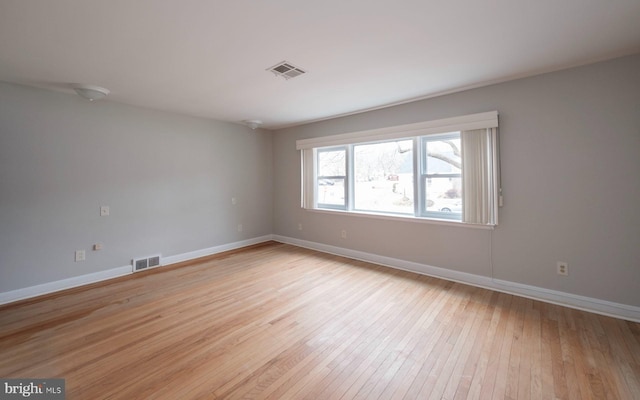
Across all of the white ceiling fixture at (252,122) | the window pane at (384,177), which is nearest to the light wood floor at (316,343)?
the window pane at (384,177)

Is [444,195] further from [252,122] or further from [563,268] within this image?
[252,122]

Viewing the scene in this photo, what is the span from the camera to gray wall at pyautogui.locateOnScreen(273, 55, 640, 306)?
2.33 m

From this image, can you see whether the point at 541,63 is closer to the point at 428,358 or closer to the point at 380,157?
the point at 380,157

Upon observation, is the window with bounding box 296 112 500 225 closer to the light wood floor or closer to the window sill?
the window sill

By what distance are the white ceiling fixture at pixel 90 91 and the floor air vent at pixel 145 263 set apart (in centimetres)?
225

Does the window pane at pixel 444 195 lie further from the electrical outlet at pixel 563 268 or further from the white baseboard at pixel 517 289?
the electrical outlet at pixel 563 268

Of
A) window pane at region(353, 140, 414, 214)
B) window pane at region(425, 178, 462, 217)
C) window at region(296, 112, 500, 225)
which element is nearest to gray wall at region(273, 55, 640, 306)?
window at region(296, 112, 500, 225)

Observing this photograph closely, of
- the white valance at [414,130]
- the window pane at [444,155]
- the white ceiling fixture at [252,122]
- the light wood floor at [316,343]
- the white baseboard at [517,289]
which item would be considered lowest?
the light wood floor at [316,343]

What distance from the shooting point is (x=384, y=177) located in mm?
4086

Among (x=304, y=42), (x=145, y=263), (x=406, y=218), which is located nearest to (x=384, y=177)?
(x=406, y=218)

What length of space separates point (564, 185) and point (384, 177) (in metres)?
2.11

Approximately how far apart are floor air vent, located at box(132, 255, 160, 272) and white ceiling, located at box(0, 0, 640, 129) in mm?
2342

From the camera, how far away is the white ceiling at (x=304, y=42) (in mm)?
1669

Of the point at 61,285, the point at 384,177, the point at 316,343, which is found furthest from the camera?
the point at 384,177
